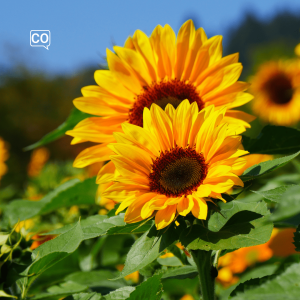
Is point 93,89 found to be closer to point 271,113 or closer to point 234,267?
point 234,267

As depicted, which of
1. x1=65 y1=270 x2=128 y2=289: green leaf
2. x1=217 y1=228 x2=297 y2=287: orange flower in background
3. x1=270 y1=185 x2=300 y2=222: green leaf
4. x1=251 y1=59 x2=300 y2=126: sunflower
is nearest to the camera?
x1=270 y1=185 x2=300 y2=222: green leaf

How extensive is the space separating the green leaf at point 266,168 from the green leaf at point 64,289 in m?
0.40

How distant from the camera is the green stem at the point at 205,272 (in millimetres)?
618

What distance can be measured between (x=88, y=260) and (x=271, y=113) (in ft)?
6.10

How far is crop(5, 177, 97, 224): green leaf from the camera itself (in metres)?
0.91

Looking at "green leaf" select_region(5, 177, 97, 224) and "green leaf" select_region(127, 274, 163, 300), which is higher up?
"green leaf" select_region(5, 177, 97, 224)

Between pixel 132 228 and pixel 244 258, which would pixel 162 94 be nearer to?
pixel 132 228

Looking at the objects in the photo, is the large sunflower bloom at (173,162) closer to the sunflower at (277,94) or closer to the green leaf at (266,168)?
the green leaf at (266,168)

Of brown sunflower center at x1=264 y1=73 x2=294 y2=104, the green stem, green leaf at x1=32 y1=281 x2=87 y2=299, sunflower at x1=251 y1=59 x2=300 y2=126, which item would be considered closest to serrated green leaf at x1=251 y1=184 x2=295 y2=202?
the green stem

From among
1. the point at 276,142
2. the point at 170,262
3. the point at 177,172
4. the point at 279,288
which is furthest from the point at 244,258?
the point at 279,288

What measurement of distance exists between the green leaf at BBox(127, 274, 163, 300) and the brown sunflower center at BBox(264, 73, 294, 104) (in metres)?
2.19

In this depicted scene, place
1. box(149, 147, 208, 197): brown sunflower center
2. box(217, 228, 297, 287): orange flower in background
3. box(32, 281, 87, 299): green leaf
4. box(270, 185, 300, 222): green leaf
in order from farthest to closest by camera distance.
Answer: box(217, 228, 297, 287): orange flower in background
box(32, 281, 87, 299): green leaf
box(149, 147, 208, 197): brown sunflower center
box(270, 185, 300, 222): green leaf

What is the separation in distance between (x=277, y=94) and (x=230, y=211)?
2238 mm

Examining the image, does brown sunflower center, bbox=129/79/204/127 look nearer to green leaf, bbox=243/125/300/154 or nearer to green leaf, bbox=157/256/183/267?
green leaf, bbox=243/125/300/154
